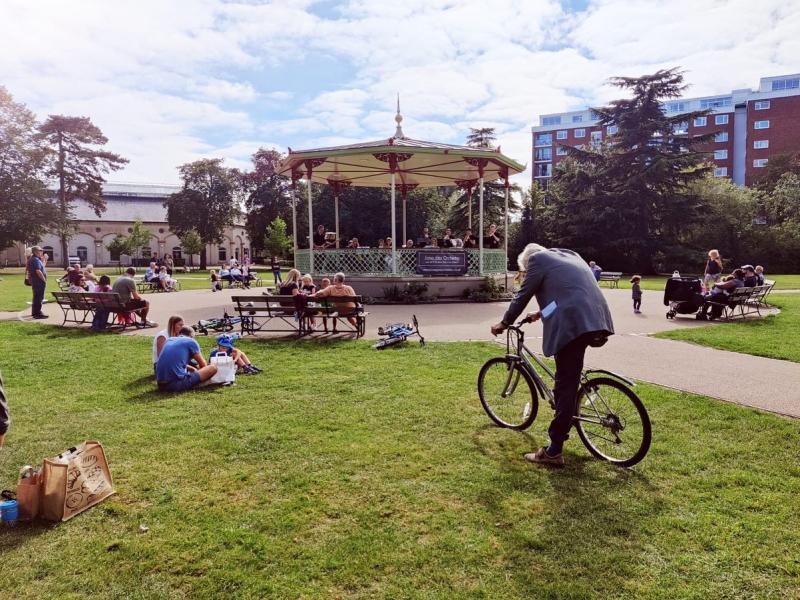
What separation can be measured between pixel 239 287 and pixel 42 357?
1809 centimetres

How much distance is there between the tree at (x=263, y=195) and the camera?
57.2 metres

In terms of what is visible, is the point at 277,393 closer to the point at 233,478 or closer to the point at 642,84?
the point at 233,478

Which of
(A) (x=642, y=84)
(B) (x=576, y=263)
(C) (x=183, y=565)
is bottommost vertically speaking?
(C) (x=183, y=565)

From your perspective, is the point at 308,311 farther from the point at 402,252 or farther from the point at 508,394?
the point at 402,252

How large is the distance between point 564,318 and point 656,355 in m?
5.35

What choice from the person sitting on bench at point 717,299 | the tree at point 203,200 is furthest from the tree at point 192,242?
the person sitting on bench at point 717,299

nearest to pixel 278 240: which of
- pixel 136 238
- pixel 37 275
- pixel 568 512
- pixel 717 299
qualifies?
pixel 136 238

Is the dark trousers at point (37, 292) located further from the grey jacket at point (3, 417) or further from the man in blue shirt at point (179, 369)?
the grey jacket at point (3, 417)

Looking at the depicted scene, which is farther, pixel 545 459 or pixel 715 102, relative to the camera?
pixel 715 102

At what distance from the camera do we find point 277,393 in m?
6.53

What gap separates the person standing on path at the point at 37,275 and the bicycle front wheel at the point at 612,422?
13925mm

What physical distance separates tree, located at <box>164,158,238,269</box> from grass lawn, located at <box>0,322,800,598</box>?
5173cm

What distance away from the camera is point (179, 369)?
21.9 feet

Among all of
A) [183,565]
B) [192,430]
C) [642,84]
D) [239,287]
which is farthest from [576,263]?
[642,84]
